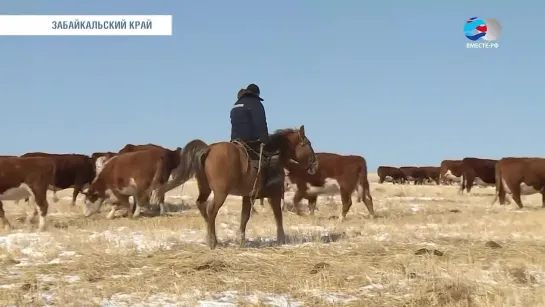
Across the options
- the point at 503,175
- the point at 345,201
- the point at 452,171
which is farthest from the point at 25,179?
the point at 452,171

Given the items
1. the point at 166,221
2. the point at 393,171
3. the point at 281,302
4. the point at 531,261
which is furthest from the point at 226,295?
the point at 393,171

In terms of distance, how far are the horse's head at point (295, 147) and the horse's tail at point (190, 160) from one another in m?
1.54

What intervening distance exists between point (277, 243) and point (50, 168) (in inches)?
233

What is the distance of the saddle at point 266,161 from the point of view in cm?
948

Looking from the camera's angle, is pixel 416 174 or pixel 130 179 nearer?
pixel 130 179

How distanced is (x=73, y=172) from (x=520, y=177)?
15.9 meters

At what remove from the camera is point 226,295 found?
6047 millimetres

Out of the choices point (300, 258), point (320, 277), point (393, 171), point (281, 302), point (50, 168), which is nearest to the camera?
point (281, 302)

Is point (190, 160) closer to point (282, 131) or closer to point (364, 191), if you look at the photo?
point (282, 131)

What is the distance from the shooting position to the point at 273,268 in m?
7.29

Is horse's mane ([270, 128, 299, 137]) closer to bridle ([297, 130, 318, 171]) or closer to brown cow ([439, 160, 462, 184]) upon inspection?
bridle ([297, 130, 318, 171])

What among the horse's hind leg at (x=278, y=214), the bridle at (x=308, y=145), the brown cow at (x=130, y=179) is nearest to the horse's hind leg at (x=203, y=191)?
the horse's hind leg at (x=278, y=214)

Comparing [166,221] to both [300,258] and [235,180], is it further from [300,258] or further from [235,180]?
[300,258]

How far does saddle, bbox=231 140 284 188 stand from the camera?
948cm
